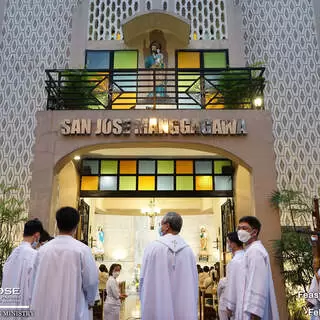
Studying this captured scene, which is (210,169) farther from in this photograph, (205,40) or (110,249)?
(110,249)

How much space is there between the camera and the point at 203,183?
983 centimetres

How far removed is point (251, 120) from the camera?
7.94 meters

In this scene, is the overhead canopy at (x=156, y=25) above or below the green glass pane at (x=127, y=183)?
above

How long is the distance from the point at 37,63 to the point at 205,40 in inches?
192

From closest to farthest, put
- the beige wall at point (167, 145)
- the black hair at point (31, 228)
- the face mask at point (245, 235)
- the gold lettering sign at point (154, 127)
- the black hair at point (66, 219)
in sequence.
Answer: the black hair at point (66, 219) < the face mask at point (245, 235) < the black hair at point (31, 228) < the beige wall at point (167, 145) < the gold lettering sign at point (154, 127)

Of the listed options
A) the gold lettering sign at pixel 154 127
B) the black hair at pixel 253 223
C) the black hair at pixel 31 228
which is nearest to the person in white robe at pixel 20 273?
the black hair at pixel 31 228

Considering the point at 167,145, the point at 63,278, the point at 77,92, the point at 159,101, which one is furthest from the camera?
the point at 159,101

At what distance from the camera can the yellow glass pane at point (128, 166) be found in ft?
32.7

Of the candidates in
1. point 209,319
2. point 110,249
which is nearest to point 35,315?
point 209,319

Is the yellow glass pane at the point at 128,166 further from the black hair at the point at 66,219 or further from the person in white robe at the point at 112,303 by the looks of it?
the black hair at the point at 66,219

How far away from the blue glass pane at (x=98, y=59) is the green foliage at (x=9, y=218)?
4092 mm

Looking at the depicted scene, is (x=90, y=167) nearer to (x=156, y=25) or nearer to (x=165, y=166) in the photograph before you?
(x=165, y=166)

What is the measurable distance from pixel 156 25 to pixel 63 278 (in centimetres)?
832

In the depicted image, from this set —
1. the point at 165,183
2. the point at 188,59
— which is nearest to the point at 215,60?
the point at 188,59
